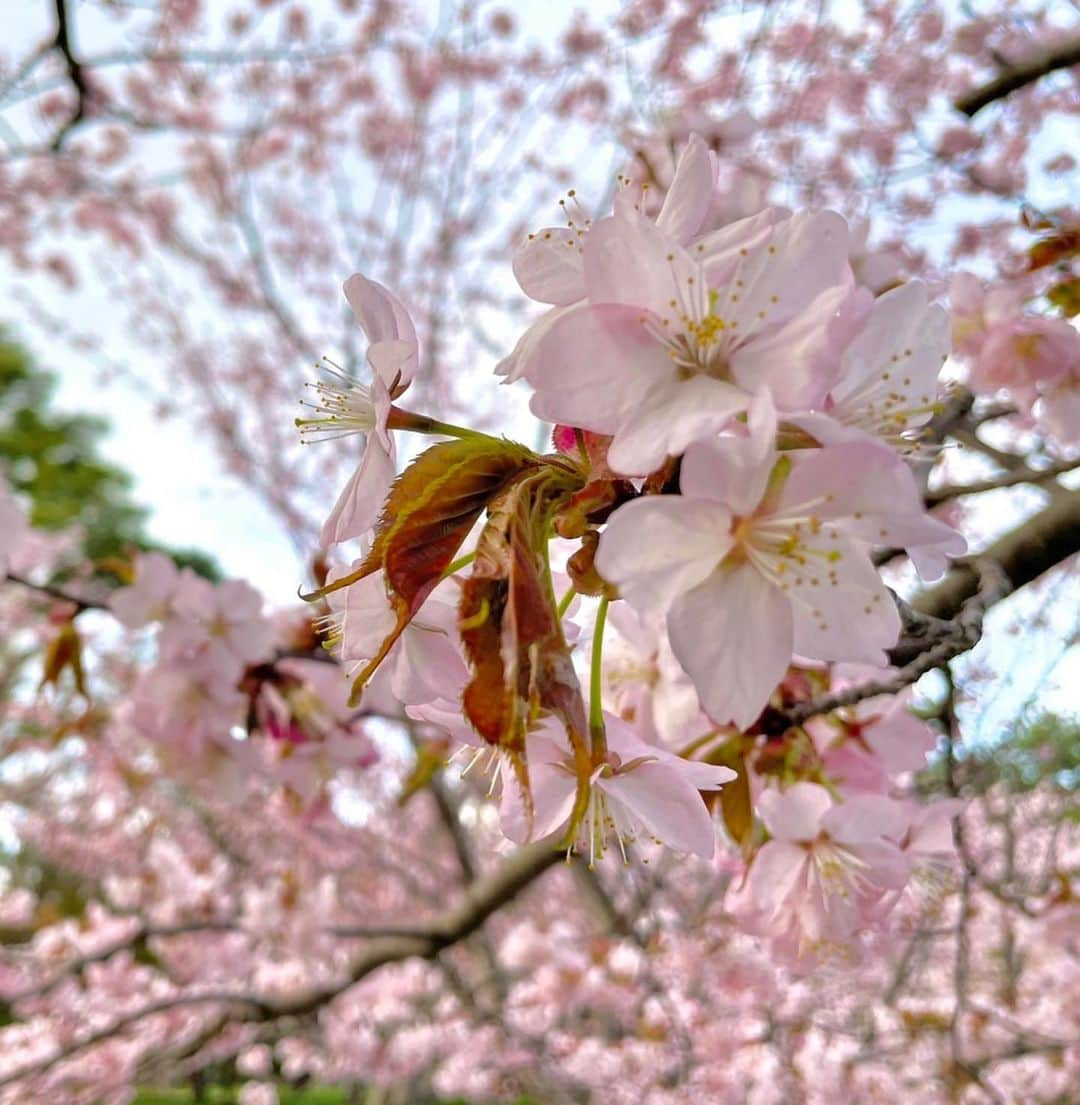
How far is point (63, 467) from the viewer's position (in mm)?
16375

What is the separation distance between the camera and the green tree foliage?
15.8 meters

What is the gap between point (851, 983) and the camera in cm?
304

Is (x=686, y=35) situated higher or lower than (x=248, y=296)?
higher

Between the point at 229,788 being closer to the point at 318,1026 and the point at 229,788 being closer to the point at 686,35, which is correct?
the point at 318,1026

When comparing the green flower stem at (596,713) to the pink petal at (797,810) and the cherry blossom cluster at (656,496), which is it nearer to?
the cherry blossom cluster at (656,496)

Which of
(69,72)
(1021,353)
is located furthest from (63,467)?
(1021,353)

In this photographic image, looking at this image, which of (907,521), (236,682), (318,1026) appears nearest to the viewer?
(907,521)

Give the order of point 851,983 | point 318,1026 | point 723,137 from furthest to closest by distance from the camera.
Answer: point 318,1026
point 851,983
point 723,137

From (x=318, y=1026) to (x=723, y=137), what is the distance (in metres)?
4.05

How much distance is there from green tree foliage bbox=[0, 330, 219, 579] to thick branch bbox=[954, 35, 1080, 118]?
1606cm

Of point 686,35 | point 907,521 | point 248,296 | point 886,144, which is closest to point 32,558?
point 248,296

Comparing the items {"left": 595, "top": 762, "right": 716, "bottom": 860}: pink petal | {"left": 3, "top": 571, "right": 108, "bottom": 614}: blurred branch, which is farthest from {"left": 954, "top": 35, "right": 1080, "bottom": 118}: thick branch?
{"left": 3, "top": 571, "right": 108, "bottom": 614}: blurred branch

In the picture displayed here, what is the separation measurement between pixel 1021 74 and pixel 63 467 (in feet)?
59.4

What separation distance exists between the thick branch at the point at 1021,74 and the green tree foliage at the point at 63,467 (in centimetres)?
1606
